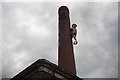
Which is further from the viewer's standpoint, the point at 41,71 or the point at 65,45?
the point at 65,45

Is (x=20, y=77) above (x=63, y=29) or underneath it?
underneath

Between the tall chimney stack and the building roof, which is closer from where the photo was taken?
the building roof

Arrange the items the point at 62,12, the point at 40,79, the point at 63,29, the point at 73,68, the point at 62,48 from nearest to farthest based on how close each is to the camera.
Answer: the point at 40,79 < the point at 73,68 < the point at 62,48 < the point at 63,29 < the point at 62,12

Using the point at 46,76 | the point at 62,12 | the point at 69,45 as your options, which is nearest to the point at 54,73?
the point at 46,76

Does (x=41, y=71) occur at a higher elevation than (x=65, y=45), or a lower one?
lower

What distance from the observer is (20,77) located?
409 cm

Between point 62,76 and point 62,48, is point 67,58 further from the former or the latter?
point 62,76

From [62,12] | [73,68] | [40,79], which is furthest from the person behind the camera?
[62,12]

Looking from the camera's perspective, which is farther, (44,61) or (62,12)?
(62,12)

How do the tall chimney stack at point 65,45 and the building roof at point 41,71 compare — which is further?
the tall chimney stack at point 65,45

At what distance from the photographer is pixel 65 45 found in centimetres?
1407

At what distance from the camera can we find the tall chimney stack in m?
13.1

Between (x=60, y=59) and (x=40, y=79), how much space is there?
31.8 feet

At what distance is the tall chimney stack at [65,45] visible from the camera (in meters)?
13.1
